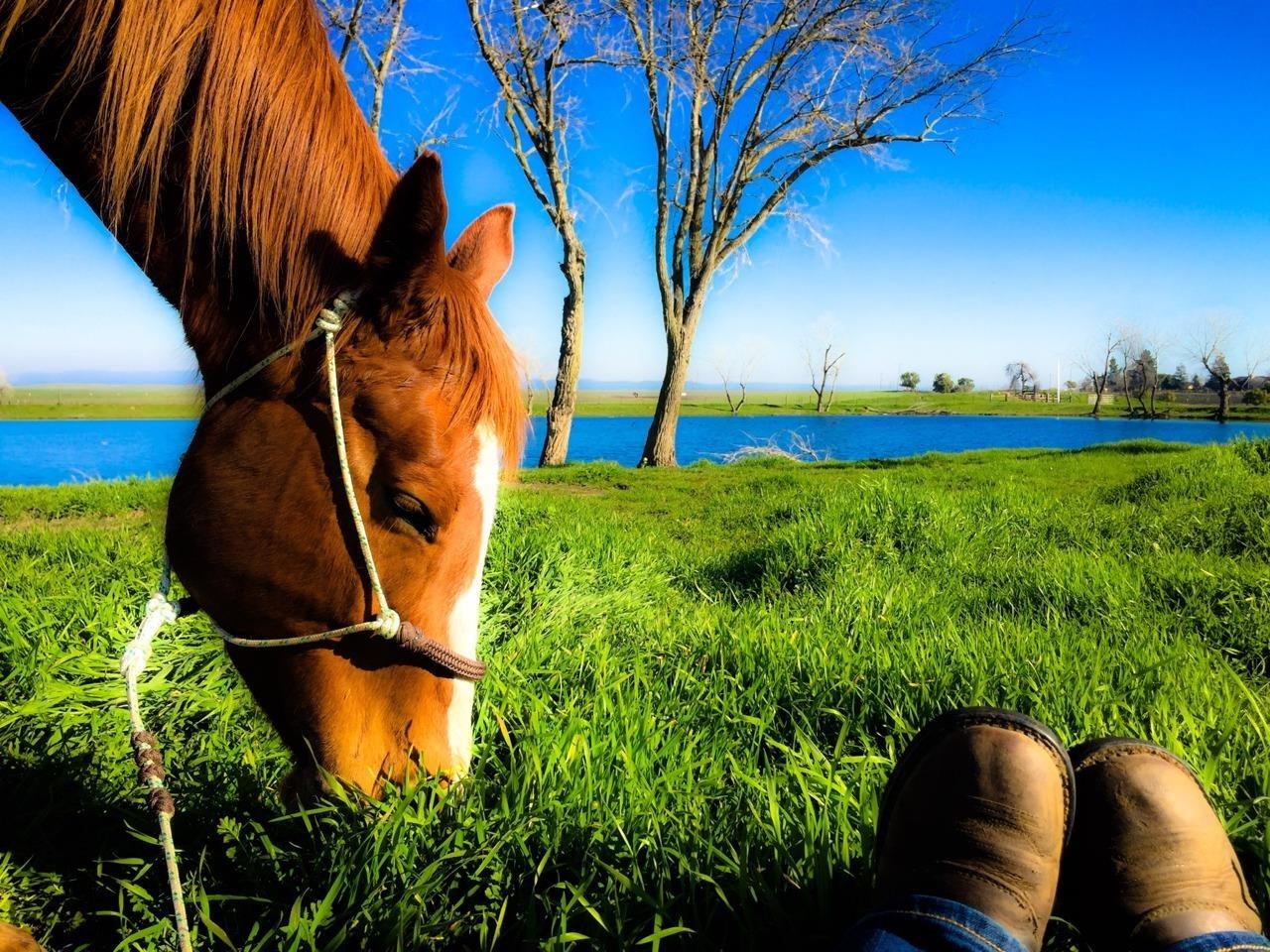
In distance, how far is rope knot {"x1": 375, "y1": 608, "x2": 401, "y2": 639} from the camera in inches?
44.1

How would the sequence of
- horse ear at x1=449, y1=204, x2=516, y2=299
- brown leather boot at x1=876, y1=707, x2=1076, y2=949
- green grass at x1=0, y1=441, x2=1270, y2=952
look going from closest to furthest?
brown leather boot at x1=876, y1=707, x2=1076, y2=949 < green grass at x1=0, y1=441, x2=1270, y2=952 < horse ear at x1=449, y1=204, x2=516, y2=299

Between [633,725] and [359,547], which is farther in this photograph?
[633,725]

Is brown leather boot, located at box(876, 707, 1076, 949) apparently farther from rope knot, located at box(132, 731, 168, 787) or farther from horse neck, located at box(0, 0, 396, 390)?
horse neck, located at box(0, 0, 396, 390)

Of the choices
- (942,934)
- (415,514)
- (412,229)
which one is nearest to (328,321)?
(412,229)

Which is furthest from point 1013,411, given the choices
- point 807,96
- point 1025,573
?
point 1025,573

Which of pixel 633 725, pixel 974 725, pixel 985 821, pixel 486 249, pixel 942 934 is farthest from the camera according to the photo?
pixel 633 725

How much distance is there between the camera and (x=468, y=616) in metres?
1.23

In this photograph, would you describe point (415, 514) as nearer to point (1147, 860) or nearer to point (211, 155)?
point (211, 155)

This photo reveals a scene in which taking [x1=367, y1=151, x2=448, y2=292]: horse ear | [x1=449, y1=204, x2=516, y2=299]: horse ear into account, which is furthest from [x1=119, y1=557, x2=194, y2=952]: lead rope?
[x1=449, y1=204, x2=516, y2=299]: horse ear

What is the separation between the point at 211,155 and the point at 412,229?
419 millimetres

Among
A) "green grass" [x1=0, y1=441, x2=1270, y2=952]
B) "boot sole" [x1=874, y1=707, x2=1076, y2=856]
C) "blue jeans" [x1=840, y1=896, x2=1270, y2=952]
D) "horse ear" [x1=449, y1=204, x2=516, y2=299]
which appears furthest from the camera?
"horse ear" [x1=449, y1=204, x2=516, y2=299]

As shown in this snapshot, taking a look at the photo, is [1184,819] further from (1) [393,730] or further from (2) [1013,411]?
(2) [1013,411]

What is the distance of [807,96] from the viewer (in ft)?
35.5

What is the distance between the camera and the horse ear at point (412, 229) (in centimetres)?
108
